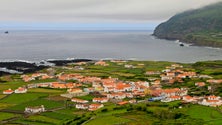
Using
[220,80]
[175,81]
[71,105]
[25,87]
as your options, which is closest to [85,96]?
[71,105]

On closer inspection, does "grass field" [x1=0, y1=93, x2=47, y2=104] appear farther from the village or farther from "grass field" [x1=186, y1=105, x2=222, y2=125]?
"grass field" [x1=186, y1=105, x2=222, y2=125]

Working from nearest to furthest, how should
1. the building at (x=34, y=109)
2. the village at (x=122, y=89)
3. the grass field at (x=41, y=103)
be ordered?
1. the building at (x=34, y=109)
2. the grass field at (x=41, y=103)
3. the village at (x=122, y=89)

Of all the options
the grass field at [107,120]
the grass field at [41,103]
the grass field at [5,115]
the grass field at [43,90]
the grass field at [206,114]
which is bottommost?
the grass field at [5,115]

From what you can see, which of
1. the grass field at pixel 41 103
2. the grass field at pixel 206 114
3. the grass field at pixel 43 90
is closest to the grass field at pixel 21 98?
the grass field at pixel 41 103

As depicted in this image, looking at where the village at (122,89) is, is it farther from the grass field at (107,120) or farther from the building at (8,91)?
the grass field at (107,120)

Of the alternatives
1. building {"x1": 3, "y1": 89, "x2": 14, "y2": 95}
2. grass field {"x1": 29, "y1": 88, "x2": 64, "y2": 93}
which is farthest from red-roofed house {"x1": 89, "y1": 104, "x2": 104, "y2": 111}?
building {"x1": 3, "y1": 89, "x2": 14, "y2": 95}

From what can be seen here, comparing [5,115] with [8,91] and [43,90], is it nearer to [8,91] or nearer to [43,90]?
[8,91]

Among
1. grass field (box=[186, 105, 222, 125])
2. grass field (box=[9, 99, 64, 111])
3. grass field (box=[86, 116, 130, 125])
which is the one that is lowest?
grass field (box=[9, 99, 64, 111])

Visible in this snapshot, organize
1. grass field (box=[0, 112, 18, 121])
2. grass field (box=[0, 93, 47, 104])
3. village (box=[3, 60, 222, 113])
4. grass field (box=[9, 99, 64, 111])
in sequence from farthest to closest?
grass field (box=[0, 93, 47, 104]) → village (box=[3, 60, 222, 113]) → grass field (box=[9, 99, 64, 111]) → grass field (box=[0, 112, 18, 121])

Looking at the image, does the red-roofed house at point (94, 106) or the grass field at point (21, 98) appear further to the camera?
the grass field at point (21, 98)
